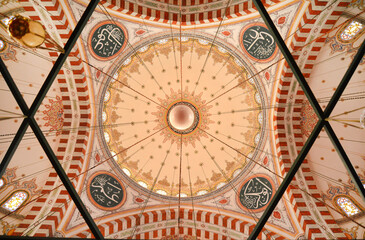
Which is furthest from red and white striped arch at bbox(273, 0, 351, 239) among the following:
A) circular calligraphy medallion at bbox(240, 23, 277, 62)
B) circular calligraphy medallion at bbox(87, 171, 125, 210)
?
circular calligraphy medallion at bbox(87, 171, 125, 210)

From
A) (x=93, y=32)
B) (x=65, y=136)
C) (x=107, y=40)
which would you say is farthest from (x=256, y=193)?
(x=93, y=32)

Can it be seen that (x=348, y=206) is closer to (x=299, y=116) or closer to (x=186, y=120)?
(x=299, y=116)

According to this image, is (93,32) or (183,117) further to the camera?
(183,117)

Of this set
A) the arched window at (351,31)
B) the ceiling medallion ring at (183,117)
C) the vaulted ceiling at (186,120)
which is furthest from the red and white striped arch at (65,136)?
the arched window at (351,31)

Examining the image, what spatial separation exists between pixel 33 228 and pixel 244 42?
8.92m

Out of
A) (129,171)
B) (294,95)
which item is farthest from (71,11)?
(294,95)

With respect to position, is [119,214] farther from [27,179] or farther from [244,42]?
[244,42]

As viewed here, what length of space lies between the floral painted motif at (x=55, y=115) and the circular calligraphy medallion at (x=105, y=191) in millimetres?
2192

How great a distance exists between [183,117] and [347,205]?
6.53 meters

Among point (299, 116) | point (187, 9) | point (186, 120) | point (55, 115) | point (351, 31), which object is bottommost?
point (55, 115)

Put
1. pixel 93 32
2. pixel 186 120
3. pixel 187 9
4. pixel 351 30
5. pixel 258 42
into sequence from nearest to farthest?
pixel 351 30 → pixel 187 9 → pixel 93 32 → pixel 258 42 → pixel 186 120

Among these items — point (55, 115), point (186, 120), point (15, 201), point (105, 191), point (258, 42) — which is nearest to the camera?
point (15, 201)

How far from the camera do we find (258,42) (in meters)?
9.09

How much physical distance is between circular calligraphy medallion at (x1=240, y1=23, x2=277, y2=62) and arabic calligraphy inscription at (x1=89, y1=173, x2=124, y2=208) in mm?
6909
